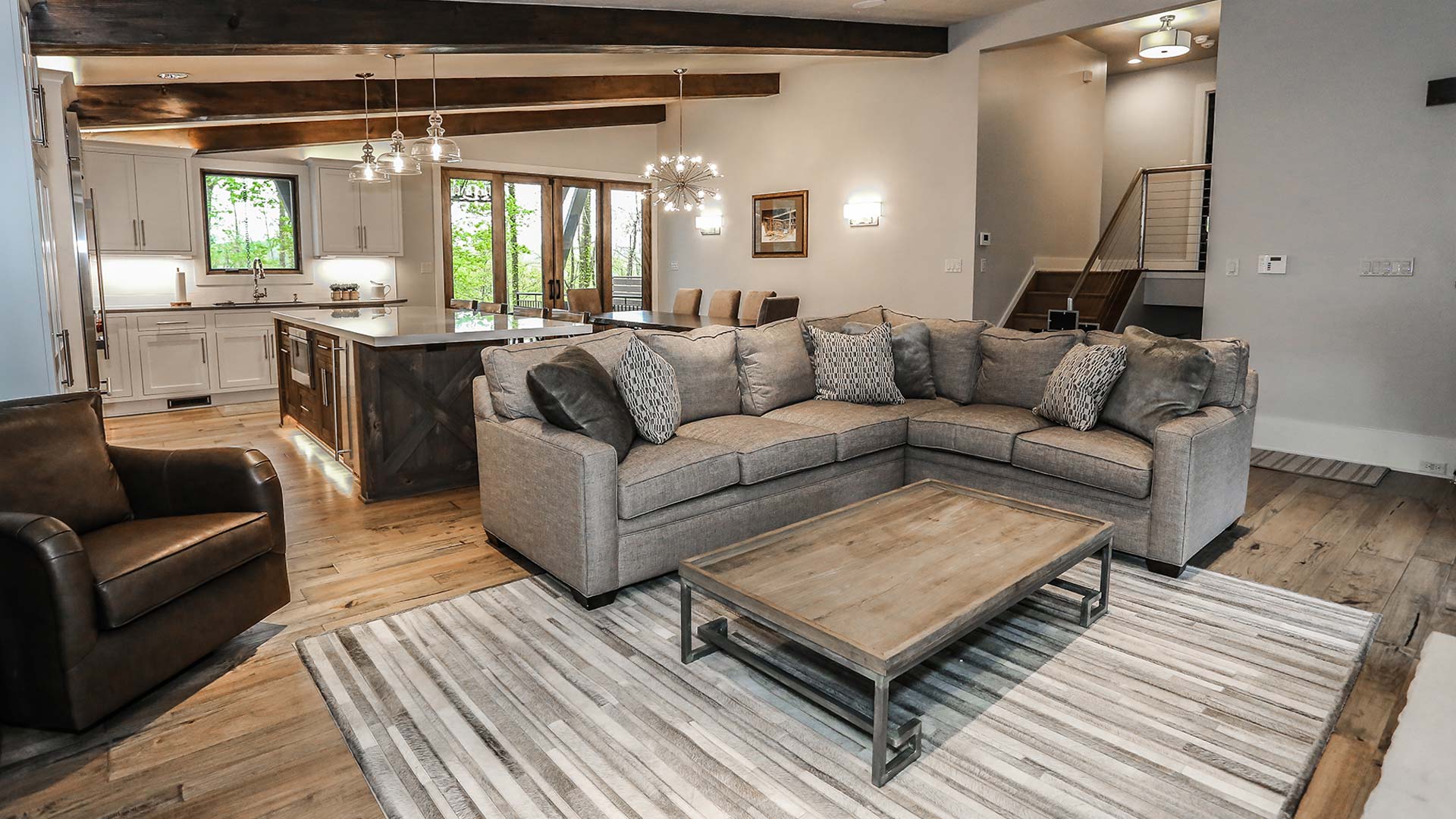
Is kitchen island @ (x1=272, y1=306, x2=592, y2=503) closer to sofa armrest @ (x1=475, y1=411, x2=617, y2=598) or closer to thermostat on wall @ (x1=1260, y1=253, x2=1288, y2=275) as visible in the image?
sofa armrest @ (x1=475, y1=411, x2=617, y2=598)

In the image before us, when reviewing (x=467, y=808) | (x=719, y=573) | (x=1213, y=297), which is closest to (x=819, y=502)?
(x=719, y=573)

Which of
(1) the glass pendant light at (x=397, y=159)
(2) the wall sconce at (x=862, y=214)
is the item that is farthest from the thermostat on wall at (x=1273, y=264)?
(1) the glass pendant light at (x=397, y=159)

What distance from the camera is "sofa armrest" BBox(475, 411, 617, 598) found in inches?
113

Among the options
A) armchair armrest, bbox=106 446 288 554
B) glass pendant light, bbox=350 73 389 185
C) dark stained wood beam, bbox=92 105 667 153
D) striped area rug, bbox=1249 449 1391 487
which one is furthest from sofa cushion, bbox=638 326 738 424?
dark stained wood beam, bbox=92 105 667 153

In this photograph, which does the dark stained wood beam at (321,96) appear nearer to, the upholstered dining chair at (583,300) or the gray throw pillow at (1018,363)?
the upholstered dining chair at (583,300)

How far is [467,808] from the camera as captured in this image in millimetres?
1861

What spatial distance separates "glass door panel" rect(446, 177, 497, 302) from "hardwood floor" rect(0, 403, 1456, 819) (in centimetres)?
443

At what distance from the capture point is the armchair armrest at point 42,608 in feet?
6.56

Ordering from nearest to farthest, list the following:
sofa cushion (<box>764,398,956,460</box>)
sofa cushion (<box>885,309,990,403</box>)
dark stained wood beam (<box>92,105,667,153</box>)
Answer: sofa cushion (<box>764,398,956,460</box>) < sofa cushion (<box>885,309,990,403</box>) < dark stained wood beam (<box>92,105,667,153</box>)

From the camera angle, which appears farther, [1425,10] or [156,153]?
[156,153]

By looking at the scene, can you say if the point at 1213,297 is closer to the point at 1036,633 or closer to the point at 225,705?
the point at 1036,633

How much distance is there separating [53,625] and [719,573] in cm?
169

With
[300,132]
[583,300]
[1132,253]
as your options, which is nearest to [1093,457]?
[1132,253]

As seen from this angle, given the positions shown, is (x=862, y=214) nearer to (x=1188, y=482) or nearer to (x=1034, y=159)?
(x=1034, y=159)
